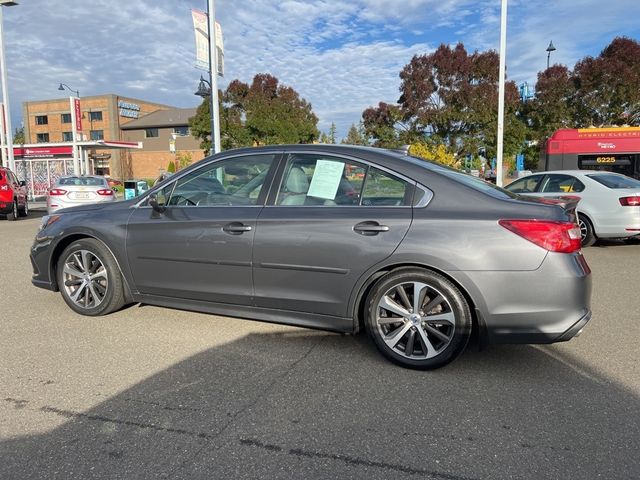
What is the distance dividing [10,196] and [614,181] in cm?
1628

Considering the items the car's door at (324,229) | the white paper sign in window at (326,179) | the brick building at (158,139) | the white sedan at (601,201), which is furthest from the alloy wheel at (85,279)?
the brick building at (158,139)

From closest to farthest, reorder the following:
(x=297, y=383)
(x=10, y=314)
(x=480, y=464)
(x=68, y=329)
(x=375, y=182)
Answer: (x=480, y=464), (x=297, y=383), (x=375, y=182), (x=68, y=329), (x=10, y=314)

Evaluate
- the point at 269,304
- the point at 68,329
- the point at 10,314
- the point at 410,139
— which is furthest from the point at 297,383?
the point at 410,139

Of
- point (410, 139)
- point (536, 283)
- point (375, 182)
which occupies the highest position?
point (410, 139)

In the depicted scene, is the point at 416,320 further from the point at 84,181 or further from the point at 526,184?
the point at 84,181

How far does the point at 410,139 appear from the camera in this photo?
26.1 m

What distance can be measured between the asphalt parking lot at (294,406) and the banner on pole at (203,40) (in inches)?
413

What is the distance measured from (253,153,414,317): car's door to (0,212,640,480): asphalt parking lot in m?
0.54

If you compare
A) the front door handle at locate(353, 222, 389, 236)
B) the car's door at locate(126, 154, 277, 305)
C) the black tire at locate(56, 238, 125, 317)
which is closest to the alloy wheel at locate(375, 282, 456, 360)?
the front door handle at locate(353, 222, 389, 236)

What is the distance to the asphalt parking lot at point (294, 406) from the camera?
2588mm

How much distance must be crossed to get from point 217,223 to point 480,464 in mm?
2652

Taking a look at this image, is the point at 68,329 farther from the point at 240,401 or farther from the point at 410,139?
the point at 410,139

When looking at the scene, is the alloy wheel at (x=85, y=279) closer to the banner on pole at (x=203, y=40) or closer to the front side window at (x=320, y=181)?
the front side window at (x=320, y=181)

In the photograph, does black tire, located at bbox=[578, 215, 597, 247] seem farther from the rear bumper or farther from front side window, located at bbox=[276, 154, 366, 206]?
front side window, located at bbox=[276, 154, 366, 206]
